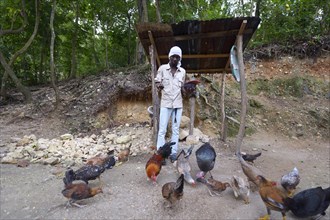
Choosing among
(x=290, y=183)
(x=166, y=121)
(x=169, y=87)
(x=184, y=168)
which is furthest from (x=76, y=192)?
(x=290, y=183)

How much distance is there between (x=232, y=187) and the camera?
12.0ft

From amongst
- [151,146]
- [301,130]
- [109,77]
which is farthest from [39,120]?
[301,130]

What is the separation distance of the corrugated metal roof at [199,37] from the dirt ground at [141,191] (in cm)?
219

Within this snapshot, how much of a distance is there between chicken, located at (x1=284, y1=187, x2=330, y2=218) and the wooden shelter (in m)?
1.99

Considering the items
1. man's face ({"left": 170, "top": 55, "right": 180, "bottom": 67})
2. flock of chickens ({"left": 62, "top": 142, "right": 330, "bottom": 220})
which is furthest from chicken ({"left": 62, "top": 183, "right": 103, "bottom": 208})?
man's face ({"left": 170, "top": 55, "right": 180, "bottom": 67})

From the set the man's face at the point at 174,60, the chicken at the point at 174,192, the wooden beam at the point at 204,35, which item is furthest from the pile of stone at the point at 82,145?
the wooden beam at the point at 204,35

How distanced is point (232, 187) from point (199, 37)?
2.81 meters

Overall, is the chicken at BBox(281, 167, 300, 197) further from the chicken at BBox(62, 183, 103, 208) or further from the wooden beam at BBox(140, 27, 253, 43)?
the chicken at BBox(62, 183, 103, 208)

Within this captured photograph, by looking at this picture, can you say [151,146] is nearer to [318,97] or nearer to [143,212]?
[143,212]

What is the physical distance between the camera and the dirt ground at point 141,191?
3.23m

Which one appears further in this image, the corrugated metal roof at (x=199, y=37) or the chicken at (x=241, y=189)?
the corrugated metal roof at (x=199, y=37)

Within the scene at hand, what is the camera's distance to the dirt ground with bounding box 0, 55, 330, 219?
3234 mm

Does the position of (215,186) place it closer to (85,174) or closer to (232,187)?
(232,187)

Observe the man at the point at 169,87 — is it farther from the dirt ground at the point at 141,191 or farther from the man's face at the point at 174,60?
the dirt ground at the point at 141,191
